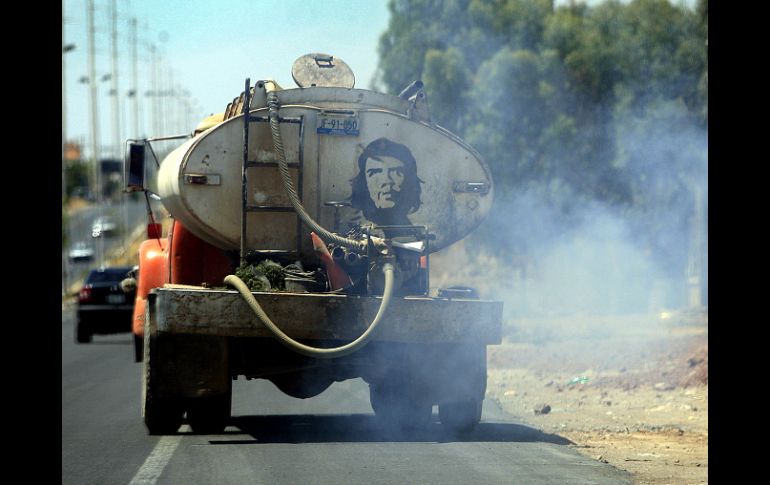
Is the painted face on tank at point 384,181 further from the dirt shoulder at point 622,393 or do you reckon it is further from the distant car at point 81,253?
the distant car at point 81,253

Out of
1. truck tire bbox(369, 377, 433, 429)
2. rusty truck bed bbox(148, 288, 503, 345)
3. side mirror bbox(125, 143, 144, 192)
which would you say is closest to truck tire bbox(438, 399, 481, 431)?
truck tire bbox(369, 377, 433, 429)

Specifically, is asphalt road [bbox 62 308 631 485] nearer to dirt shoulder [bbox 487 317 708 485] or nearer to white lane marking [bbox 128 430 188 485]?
white lane marking [bbox 128 430 188 485]

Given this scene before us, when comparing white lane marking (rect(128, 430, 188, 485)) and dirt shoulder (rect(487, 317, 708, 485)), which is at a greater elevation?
white lane marking (rect(128, 430, 188, 485))

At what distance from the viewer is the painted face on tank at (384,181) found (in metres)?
10.2

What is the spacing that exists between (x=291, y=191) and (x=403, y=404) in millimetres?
2069

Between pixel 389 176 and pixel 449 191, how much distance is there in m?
0.57

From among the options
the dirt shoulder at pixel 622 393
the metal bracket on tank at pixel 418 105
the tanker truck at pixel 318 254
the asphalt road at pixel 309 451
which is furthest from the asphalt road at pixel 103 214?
the metal bracket on tank at pixel 418 105

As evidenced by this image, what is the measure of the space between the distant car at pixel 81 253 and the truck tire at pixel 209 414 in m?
67.7

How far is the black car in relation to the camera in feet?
83.8

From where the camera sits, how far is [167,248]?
1123 centimetres

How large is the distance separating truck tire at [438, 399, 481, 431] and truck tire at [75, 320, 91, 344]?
1686cm

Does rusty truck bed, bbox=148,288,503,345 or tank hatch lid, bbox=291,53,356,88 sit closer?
rusty truck bed, bbox=148,288,503,345

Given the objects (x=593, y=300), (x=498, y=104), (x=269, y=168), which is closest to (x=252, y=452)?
(x=269, y=168)
